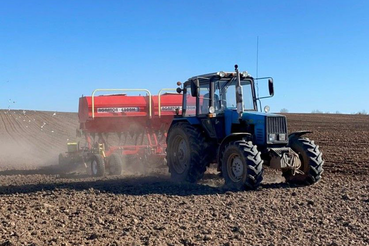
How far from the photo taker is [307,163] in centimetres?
930

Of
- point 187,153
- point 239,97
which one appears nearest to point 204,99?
point 239,97

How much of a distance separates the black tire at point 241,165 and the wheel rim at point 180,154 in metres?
1.36

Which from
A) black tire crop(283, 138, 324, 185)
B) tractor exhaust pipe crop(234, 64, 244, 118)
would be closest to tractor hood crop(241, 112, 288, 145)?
tractor exhaust pipe crop(234, 64, 244, 118)

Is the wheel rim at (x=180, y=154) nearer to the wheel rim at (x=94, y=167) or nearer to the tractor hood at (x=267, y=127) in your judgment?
the tractor hood at (x=267, y=127)

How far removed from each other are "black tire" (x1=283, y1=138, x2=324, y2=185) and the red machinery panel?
16.5ft

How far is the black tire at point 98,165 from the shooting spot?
1216cm

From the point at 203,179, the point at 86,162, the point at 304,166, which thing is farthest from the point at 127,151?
the point at 304,166

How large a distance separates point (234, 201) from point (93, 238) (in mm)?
2764

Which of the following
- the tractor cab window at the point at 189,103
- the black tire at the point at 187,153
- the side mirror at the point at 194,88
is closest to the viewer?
the side mirror at the point at 194,88

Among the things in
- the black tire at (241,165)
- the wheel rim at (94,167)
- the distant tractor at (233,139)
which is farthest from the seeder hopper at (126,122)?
the black tire at (241,165)

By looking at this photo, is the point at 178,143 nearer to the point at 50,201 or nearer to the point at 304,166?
the point at 304,166

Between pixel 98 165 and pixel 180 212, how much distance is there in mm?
5647

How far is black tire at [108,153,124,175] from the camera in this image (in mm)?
12297

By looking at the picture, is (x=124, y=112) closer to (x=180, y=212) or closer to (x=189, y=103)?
(x=189, y=103)
